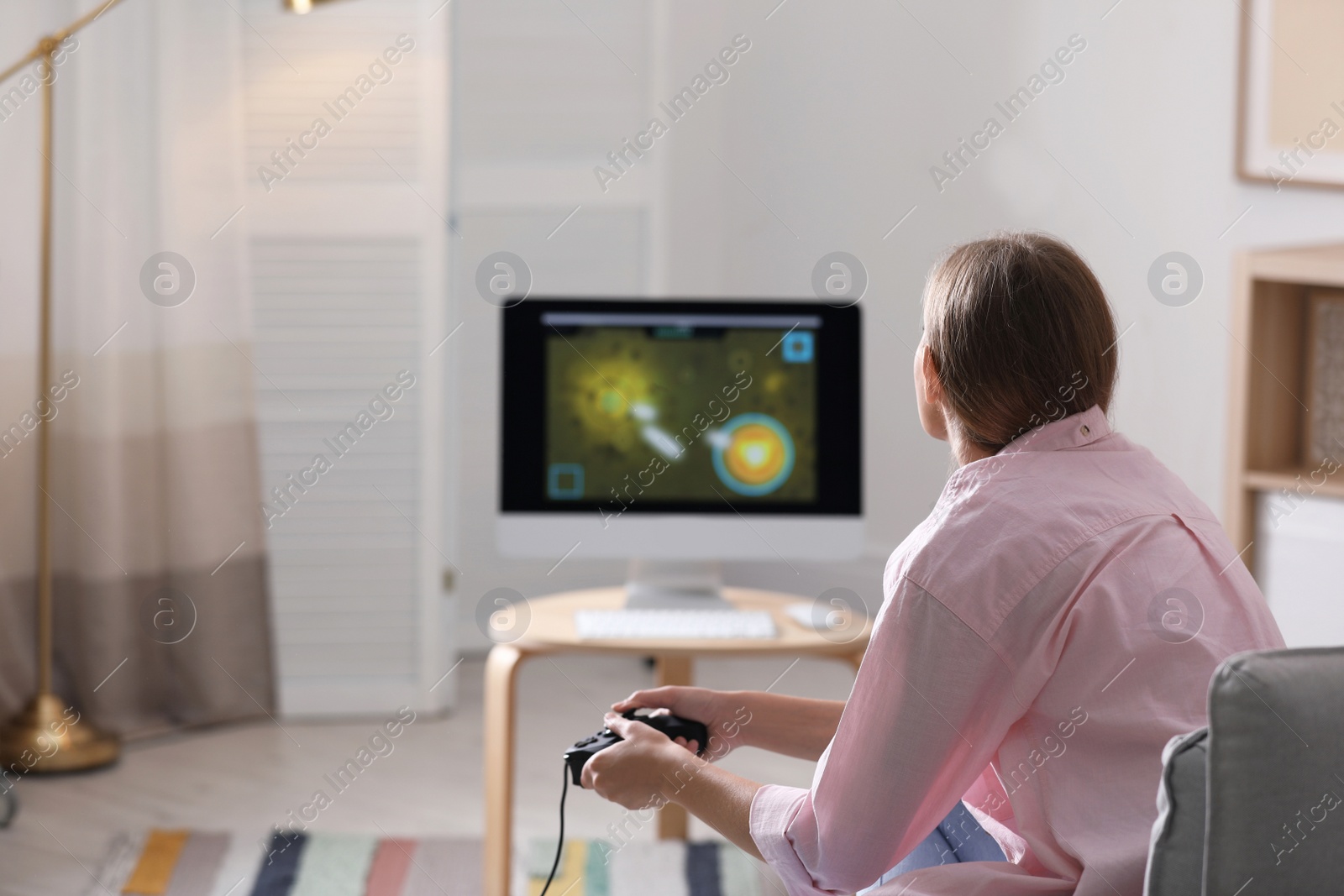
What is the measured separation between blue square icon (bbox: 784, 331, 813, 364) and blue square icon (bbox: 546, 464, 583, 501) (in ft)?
1.21

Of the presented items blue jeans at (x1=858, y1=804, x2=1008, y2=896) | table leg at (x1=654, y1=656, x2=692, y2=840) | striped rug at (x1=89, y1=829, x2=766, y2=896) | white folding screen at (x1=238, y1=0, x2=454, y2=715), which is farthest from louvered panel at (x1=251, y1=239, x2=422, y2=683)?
blue jeans at (x1=858, y1=804, x2=1008, y2=896)

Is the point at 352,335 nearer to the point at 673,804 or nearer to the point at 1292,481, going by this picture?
the point at 673,804

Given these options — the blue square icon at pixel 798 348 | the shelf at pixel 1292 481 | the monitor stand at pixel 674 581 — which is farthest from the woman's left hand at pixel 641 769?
the shelf at pixel 1292 481

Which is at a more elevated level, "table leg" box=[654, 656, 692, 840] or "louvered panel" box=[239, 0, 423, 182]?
"louvered panel" box=[239, 0, 423, 182]

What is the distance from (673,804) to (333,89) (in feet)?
5.46

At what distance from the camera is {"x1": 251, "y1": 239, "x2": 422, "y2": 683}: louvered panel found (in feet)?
9.84

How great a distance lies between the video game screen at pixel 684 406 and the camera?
2.13 m

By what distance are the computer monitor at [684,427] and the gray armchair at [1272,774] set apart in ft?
4.10

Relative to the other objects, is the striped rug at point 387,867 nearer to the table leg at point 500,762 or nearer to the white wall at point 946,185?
the table leg at point 500,762

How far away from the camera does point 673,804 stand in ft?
7.75

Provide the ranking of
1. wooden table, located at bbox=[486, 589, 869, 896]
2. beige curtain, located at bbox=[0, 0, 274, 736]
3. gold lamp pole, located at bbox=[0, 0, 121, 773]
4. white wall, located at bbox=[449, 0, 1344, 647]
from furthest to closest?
1. white wall, located at bbox=[449, 0, 1344, 647]
2. beige curtain, located at bbox=[0, 0, 274, 736]
3. gold lamp pole, located at bbox=[0, 0, 121, 773]
4. wooden table, located at bbox=[486, 589, 869, 896]

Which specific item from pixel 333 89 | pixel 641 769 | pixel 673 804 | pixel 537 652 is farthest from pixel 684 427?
pixel 333 89

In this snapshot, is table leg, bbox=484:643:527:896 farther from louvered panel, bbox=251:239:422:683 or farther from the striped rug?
louvered panel, bbox=251:239:422:683

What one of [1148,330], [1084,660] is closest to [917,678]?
[1084,660]
